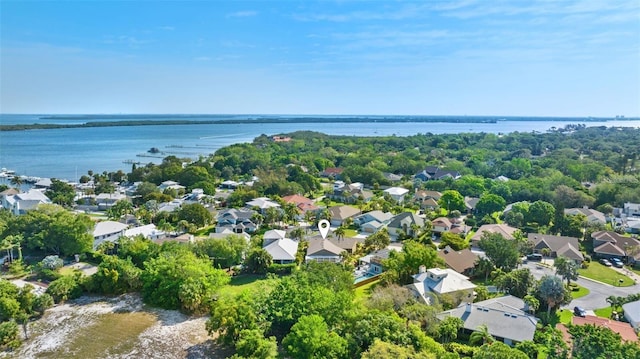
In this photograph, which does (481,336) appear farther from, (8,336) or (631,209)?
(631,209)

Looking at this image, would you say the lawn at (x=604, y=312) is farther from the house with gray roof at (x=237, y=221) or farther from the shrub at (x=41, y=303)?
the shrub at (x=41, y=303)

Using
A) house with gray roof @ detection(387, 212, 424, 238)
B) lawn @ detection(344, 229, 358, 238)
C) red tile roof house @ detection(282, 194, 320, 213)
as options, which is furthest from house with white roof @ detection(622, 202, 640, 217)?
red tile roof house @ detection(282, 194, 320, 213)

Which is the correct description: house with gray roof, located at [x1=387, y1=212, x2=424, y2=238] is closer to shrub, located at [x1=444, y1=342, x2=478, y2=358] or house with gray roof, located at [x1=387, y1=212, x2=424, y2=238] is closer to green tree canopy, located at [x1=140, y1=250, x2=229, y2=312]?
green tree canopy, located at [x1=140, y1=250, x2=229, y2=312]

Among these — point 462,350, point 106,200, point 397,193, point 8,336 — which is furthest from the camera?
point 397,193

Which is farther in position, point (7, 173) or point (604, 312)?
point (7, 173)

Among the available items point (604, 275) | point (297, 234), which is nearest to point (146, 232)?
point (297, 234)

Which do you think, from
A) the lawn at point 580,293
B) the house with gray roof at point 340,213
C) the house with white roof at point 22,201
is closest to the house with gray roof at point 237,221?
the house with gray roof at point 340,213
